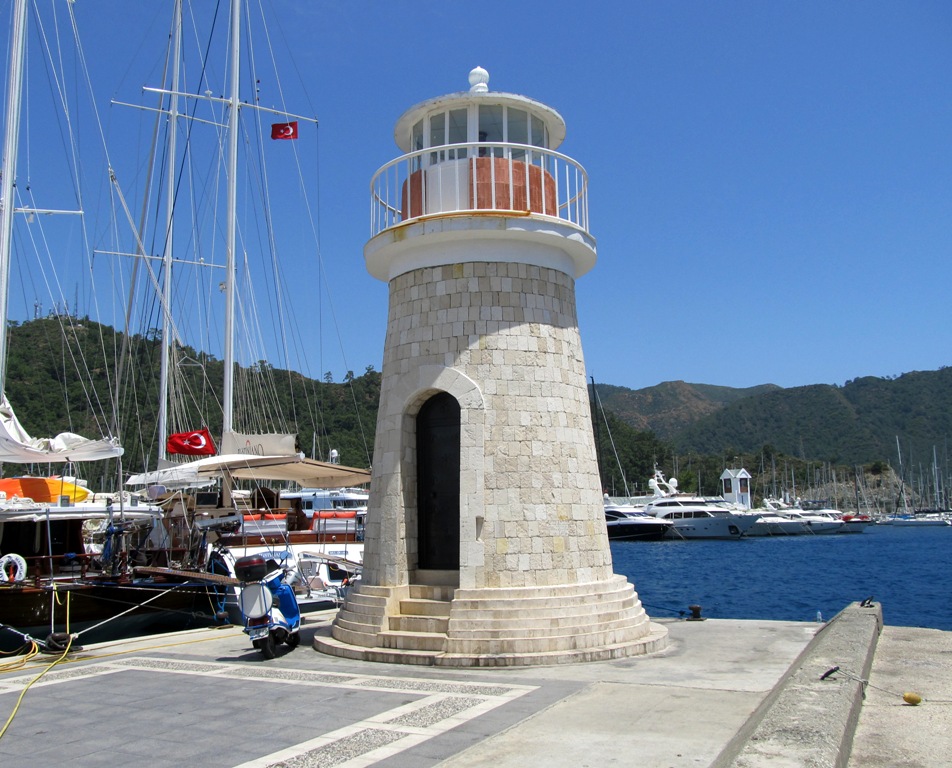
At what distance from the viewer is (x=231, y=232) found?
24.9 m

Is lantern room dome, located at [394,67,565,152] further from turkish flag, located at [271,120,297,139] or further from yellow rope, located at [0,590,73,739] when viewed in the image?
turkish flag, located at [271,120,297,139]

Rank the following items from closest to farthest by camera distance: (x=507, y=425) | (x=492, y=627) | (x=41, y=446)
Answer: (x=492, y=627) < (x=507, y=425) < (x=41, y=446)

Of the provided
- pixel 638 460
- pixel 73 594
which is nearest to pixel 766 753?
pixel 73 594

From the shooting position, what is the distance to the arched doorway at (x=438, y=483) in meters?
11.0

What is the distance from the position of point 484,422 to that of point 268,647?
3.90 metres

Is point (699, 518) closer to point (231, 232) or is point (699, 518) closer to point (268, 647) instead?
point (231, 232)

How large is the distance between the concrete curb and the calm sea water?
6.83 metres

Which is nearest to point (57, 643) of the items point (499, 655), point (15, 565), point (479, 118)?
point (15, 565)

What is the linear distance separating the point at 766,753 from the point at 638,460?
371 feet

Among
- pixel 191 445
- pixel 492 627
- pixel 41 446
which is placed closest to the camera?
pixel 492 627

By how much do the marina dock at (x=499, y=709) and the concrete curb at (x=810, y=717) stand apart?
20mm

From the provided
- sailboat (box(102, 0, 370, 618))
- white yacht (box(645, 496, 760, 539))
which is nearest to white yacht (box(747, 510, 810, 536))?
white yacht (box(645, 496, 760, 539))

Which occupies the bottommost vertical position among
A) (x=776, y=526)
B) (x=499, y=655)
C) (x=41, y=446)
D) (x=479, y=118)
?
(x=776, y=526)

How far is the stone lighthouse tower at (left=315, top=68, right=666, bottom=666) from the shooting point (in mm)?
10070
